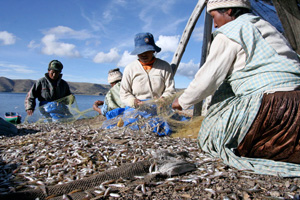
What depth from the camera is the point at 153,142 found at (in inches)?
154

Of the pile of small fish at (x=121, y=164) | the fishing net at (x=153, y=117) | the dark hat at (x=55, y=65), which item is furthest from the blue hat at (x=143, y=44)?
the dark hat at (x=55, y=65)

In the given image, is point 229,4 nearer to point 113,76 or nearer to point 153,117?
point 153,117

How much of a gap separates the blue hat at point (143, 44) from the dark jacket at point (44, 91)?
4.02m

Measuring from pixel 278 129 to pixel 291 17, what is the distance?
3.39 meters

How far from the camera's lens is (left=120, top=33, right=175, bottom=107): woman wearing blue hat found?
496 cm

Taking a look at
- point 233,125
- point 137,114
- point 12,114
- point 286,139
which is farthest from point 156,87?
point 12,114

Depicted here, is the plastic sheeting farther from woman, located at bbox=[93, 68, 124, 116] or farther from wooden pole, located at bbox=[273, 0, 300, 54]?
wooden pole, located at bbox=[273, 0, 300, 54]

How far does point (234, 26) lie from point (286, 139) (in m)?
1.40

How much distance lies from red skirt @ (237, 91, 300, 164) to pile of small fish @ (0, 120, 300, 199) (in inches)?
13.3

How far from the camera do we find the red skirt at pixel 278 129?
255cm

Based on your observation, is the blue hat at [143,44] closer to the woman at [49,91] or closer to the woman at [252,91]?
the woman at [252,91]

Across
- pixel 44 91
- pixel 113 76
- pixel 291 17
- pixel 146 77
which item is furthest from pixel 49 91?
pixel 291 17

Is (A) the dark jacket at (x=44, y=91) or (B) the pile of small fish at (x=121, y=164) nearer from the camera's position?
(B) the pile of small fish at (x=121, y=164)

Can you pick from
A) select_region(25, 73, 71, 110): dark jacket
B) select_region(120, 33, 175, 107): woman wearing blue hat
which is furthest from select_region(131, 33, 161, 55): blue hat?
select_region(25, 73, 71, 110): dark jacket
